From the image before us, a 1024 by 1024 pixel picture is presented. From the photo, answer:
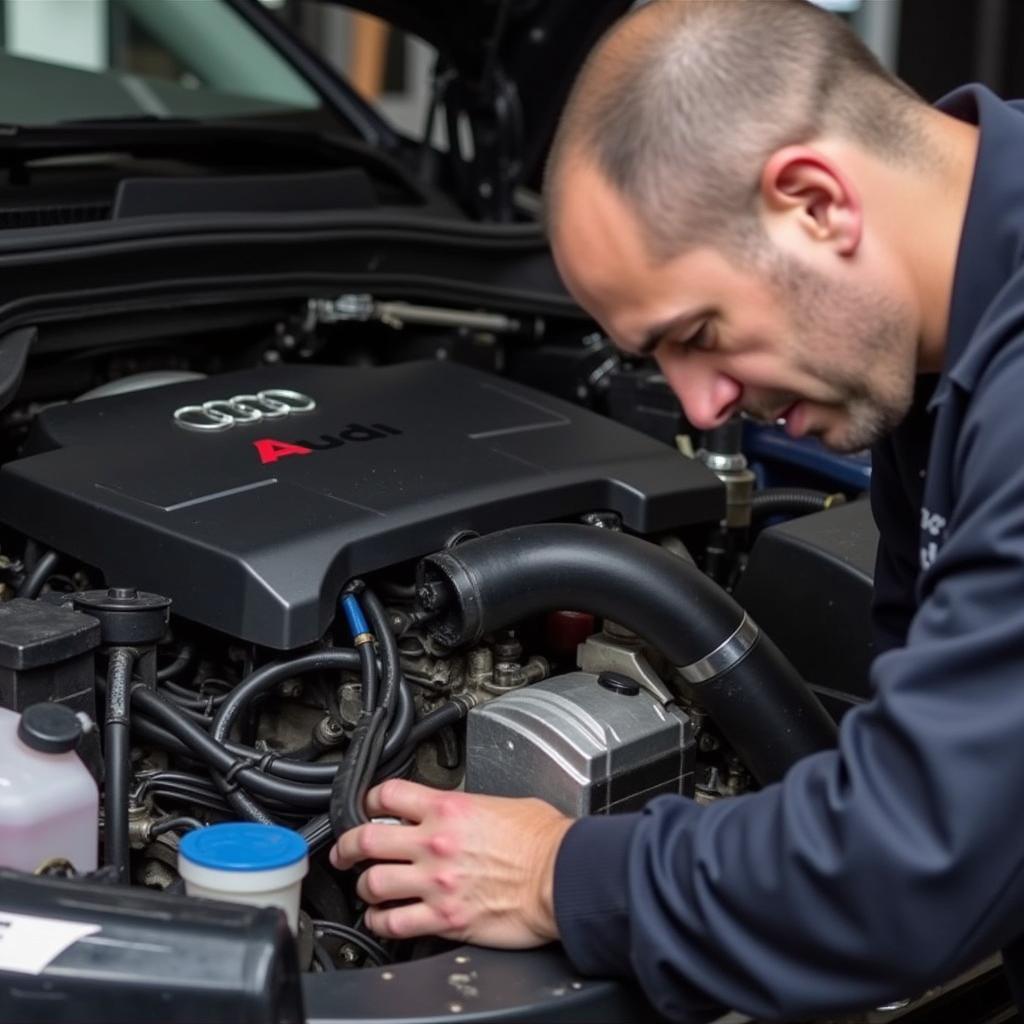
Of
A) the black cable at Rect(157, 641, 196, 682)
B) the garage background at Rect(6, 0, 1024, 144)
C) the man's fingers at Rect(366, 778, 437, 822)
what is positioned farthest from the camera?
the garage background at Rect(6, 0, 1024, 144)

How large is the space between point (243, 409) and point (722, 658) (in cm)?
55

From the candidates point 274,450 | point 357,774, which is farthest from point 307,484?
point 357,774

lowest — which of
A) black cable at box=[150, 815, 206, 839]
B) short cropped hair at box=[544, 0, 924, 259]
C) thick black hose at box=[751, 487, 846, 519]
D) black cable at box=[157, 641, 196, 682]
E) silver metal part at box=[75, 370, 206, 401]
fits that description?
black cable at box=[150, 815, 206, 839]

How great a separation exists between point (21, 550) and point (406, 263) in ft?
1.98

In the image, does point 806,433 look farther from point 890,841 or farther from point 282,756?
point 282,756

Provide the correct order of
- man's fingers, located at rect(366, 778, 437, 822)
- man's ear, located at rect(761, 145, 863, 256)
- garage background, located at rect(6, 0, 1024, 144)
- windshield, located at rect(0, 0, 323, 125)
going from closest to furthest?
man's ear, located at rect(761, 145, 863, 256) → man's fingers, located at rect(366, 778, 437, 822) → windshield, located at rect(0, 0, 323, 125) → garage background, located at rect(6, 0, 1024, 144)

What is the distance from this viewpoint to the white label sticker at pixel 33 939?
3.06 feet

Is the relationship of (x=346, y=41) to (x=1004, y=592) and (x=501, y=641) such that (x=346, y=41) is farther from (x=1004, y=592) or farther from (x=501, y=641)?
(x=1004, y=592)

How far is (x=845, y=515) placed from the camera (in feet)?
5.21

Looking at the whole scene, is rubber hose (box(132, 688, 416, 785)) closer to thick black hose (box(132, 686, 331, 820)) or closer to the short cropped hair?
thick black hose (box(132, 686, 331, 820))

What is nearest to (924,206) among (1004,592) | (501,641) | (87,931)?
(1004,592)

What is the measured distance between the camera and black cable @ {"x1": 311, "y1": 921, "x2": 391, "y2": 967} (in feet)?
3.85

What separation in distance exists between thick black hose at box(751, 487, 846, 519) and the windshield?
2.83 ft

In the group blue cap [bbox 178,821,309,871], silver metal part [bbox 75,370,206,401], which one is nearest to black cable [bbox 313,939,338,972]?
blue cap [bbox 178,821,309,871]
